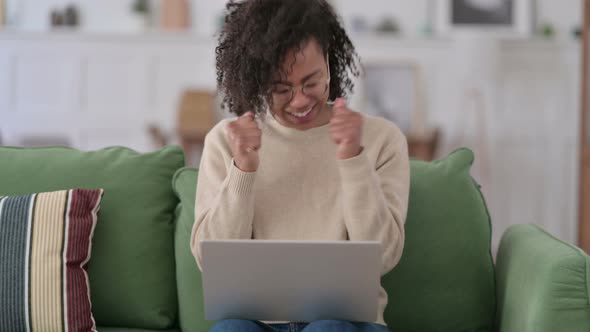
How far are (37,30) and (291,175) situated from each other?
11.8ft

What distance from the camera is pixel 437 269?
5.35ft

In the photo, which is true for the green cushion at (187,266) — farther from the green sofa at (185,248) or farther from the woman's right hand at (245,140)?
the woman's right hand at (245,140)

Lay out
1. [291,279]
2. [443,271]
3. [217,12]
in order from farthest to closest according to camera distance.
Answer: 1. [217,12]
2. [443,271]
3. [291,279]

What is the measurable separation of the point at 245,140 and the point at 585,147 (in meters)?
3.34

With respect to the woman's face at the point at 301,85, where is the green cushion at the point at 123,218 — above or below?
below

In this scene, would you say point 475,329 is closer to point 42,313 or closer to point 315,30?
point 315,30

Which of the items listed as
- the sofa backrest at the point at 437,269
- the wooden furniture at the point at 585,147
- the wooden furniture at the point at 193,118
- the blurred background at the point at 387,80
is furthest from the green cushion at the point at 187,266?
the wooden furniture at the point at 585,147

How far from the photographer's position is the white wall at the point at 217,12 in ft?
15.5

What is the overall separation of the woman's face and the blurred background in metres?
3.00

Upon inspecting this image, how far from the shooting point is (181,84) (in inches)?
183

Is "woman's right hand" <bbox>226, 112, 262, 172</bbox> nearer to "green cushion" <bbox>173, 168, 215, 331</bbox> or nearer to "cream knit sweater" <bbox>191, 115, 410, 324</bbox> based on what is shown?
"cream knit sweater" <bbox>191, 115, 410, 324</bbox>

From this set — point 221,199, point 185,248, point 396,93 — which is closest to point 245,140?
point 221,199

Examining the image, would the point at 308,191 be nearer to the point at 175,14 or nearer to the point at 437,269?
the point at 437,269

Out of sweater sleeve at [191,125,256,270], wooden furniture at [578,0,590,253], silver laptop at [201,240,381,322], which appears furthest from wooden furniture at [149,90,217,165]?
silver laptop at [201,240,381,322]
